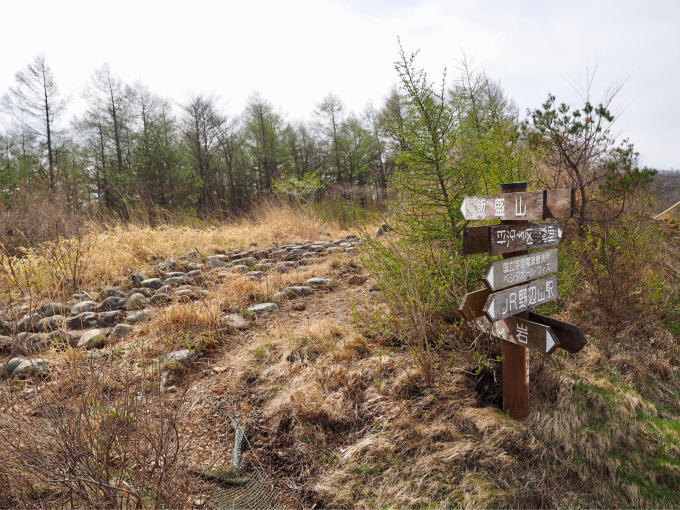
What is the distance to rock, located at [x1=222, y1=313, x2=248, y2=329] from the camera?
394 centimetres

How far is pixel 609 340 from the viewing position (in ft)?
11.0

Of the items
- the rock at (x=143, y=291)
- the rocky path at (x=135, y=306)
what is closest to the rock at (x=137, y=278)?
the rocky path at (x=135, y=306)

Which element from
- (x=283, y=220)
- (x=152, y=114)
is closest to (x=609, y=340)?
(x=283, y=220)

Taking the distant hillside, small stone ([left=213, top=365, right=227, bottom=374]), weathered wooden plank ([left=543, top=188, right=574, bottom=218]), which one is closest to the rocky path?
small stone ([left=213, top=365, right=227, bottom=374])

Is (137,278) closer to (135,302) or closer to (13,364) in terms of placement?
(135,302)

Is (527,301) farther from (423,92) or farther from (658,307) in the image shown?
(658,307)

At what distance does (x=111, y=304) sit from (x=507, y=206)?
4484 mm

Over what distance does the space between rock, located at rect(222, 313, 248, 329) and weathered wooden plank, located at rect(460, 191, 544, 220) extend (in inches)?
107

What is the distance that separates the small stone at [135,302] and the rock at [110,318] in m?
0.19

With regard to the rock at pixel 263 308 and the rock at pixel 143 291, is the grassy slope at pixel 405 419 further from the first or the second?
the rock at pixel 143 291

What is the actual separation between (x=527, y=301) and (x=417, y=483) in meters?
1.20

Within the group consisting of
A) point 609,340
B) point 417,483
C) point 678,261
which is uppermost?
point 678,261

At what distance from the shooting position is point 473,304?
79.7 inches

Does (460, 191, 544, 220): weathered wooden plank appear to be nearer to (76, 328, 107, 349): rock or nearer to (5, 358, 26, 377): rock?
(76, 328, 107, 349): rock
